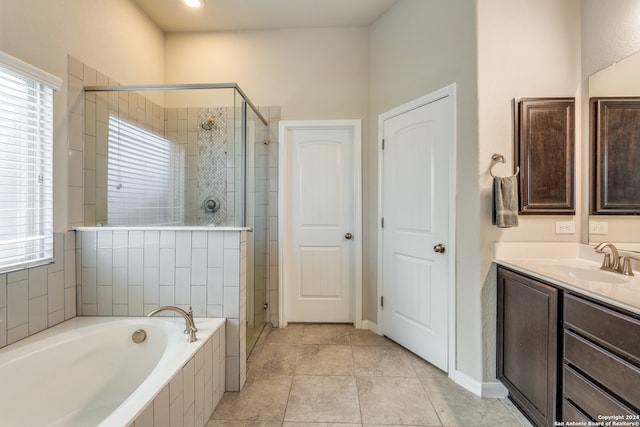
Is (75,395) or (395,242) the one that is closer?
(75,395)

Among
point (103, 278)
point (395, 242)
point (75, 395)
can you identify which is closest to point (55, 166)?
point (103, 278)

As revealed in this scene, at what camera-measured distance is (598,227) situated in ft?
5.20

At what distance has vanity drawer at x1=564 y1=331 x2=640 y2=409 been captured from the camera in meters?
0.91

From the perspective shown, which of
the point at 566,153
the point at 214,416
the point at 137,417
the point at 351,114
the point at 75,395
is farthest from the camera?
the point at 351,114

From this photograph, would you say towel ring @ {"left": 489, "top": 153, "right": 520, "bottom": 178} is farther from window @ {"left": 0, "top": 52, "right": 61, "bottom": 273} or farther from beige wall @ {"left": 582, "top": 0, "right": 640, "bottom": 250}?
window @ {"left": 0, "top": 52, "right": 61, "bottom": 273}

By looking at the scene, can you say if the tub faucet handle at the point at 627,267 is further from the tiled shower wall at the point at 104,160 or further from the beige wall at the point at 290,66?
the tiled shower wall at the point at 104,160

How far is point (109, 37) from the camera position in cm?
197

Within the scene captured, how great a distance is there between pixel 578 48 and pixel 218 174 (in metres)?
2.54

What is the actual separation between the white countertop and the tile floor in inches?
34.3

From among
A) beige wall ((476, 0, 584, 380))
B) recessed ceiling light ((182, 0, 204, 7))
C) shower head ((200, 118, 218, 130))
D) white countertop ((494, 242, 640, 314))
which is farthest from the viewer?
recessed ceiling light ((182, 0, 204, 7))

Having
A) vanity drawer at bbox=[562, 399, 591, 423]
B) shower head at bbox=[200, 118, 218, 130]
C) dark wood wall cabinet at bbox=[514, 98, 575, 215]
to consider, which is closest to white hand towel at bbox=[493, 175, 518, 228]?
dark wood wall cabinet at bbox=[514, 98, 575, 215]

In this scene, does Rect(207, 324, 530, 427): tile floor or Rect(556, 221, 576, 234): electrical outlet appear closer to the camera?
Rect(207, 324, 530, 427): tile floor

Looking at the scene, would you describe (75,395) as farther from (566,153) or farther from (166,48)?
(566,153)

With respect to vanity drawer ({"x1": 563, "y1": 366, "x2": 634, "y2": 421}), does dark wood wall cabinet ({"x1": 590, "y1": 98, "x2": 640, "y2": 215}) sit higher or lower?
higher
